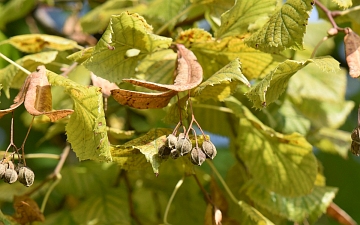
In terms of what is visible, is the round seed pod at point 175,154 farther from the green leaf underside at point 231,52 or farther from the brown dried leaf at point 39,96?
the green leaf underside at point 231,52

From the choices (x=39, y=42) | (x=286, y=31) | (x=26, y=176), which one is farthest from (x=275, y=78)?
(x=39, y=42)

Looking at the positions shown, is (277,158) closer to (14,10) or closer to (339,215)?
(339,215)

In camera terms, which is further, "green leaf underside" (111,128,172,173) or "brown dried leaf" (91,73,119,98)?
"brown dried leaf" (91,73,119,98)

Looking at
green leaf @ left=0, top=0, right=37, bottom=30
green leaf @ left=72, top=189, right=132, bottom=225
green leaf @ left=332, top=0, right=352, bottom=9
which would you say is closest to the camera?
green leaf @ left=332, top=0, right=352, bottom=9

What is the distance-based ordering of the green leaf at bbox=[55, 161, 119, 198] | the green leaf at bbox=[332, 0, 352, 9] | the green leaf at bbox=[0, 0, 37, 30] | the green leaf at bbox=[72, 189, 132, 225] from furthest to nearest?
the green leaf at bbox=[0, 0, 37, 30] < the green leaf at bbox=[55, 161, 119, 198] < the green leaf at bbox=[72, 189, 132, 225] < the green leaf at bbox=[332, 0, 352, 9]

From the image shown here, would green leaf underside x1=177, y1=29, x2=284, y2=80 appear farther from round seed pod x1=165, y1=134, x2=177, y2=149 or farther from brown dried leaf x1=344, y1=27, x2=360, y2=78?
round seed pod x1=165, y1=134, x2=177, y2=149

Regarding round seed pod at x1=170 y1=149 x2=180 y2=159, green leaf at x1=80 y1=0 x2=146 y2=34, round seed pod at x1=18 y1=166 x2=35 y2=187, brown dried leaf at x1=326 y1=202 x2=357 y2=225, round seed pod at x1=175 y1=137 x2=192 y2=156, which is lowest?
brown dried leaf at x1=326 y1=202 x2=357 y2=225

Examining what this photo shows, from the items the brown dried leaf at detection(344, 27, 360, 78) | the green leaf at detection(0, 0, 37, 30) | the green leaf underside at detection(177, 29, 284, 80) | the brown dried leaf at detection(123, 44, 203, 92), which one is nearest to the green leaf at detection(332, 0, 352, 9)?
the brown dried leaf at detection(344, 27, 360, 78)
